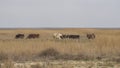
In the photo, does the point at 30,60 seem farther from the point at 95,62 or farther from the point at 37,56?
the point at 95,62

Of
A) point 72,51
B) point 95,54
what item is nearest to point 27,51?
point 72,51

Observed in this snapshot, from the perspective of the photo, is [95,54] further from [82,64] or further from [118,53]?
[82,64]

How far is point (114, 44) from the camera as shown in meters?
20.6

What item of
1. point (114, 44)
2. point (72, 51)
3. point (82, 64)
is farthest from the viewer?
point (114, 44)

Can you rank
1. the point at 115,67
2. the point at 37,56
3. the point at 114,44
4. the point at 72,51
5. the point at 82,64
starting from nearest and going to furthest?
the point at 115,67, the point at 82,64, the point at 37,56, the point at 72,51, the point at 114,44

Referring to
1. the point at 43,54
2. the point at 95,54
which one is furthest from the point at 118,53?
the point at 43,54

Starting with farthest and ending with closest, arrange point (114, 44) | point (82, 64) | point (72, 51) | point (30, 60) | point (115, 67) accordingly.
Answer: point (114, 44)
point (72, 51)
point (30, 60)
point (82, 64)
point (115, 67)

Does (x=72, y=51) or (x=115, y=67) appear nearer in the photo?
(x=115, y=67)

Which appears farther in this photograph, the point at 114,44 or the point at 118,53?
the point at 114,44

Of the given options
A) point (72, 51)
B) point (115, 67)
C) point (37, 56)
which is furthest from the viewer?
point (72, 51)

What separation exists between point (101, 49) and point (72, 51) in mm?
1564

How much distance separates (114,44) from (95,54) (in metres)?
3.26

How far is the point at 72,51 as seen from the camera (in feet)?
62.1

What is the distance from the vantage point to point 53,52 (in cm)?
1828
